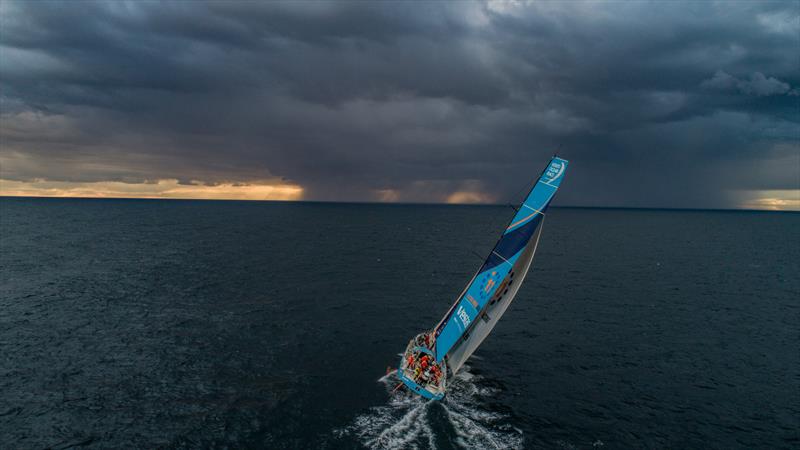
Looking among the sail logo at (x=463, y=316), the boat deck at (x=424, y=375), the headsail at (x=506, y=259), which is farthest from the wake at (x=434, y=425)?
the sail logo at (x=463, y=316)

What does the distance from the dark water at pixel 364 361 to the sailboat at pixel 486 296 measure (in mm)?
1917

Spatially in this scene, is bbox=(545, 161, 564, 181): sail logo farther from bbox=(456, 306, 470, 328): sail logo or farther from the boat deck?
the boat deck

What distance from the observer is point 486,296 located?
3145 centimetres

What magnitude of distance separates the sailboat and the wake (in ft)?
4.15

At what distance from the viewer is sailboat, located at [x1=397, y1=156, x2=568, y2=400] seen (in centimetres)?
3033

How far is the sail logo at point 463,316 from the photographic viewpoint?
32416 millimetres

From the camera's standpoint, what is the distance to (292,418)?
1166 inches

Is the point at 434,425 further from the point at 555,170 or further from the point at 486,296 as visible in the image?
the point at 555,170

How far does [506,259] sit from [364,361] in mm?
16560

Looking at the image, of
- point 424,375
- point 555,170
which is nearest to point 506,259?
point 555,170

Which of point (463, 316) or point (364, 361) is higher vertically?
point (463, 316)

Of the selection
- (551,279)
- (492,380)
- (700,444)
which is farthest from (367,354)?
(551,279)

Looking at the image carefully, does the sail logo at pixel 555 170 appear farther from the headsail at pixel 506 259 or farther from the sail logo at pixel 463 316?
the sail logo at pixel 463 316

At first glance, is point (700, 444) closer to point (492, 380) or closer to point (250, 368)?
point (492, 380)
